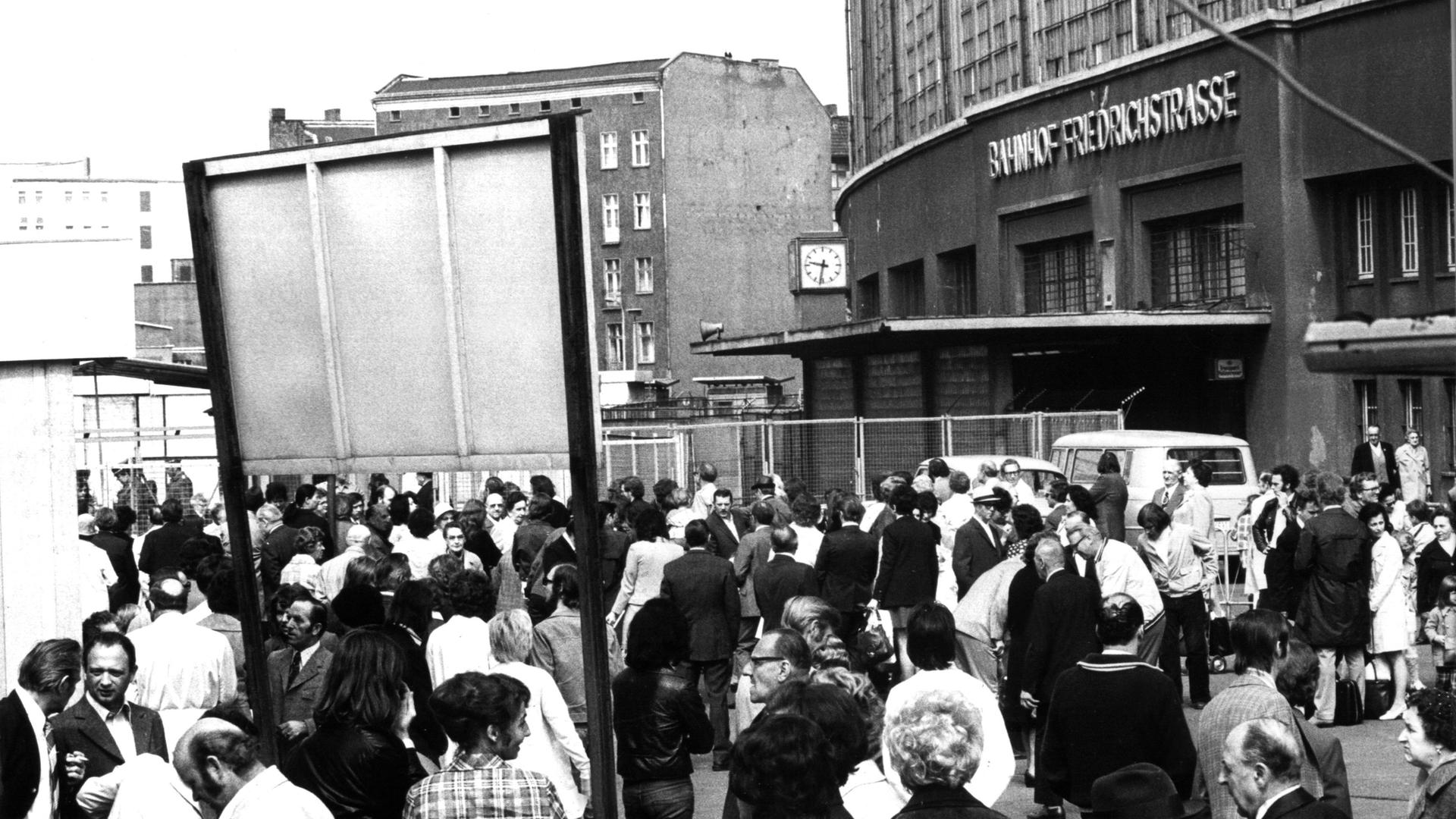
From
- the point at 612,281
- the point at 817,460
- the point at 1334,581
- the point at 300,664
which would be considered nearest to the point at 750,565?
the point at 1334,581

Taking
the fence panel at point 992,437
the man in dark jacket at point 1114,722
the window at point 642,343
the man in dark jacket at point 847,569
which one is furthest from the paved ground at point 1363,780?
the window at point 642,343

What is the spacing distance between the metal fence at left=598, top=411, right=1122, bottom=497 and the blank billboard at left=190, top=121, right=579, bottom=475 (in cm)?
2155

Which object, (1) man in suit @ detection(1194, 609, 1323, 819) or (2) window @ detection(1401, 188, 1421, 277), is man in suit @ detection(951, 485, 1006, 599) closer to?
(1) man in suit @ detection(1194, 609, 1323, 819)

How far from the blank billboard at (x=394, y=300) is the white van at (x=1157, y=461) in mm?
18835

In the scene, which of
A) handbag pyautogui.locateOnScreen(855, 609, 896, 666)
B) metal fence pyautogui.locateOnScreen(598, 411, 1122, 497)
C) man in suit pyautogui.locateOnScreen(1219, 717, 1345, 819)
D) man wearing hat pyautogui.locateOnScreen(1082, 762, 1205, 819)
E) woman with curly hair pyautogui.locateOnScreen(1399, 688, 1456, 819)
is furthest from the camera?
metal fence pyautogui.locateOnScreen(598, 411, 1122, 497)

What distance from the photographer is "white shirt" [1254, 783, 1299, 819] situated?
18.0 feet

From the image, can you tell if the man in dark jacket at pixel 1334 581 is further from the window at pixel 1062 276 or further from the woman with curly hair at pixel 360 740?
the window at pixel 1062 276

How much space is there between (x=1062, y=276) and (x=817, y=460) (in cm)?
918

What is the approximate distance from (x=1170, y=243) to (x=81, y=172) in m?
111

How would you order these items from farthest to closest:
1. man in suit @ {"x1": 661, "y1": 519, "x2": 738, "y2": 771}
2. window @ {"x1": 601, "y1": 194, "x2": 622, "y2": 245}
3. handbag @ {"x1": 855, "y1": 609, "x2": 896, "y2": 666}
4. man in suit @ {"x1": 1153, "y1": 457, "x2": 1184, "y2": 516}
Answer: window @ {"x1": 601, "y1": 194, "x2": 622, "y2": 245}, man in suit @ {"x1": 1153, "y1": 457, "x2": 1184, "y2": 516}, man in suit @ {"x1": 661, "y1": 519, "x2": 738, "y2": 771}, handbag @ {"x1": 855, "y1": 609, "x2": 896, "y2": 666}

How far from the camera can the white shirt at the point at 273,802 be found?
206 inches

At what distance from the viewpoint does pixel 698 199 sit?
73438 mm

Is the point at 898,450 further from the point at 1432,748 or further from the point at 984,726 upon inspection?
the point at 1432,748

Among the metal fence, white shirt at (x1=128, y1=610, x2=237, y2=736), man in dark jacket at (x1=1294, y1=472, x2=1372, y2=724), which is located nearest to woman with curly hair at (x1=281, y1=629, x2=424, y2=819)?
white shirt at (x1=128, y1=610, x2=237, y2=736)
